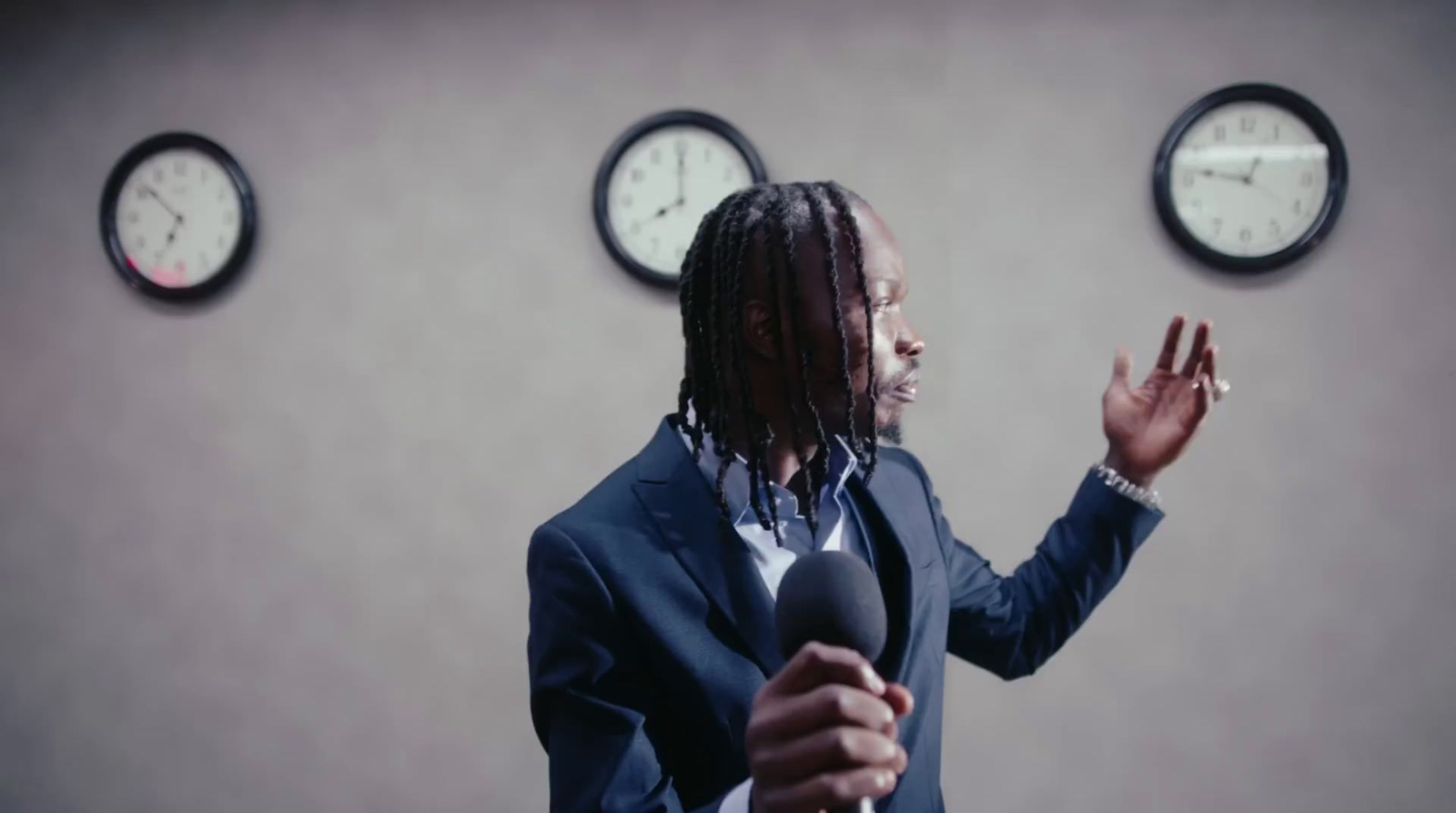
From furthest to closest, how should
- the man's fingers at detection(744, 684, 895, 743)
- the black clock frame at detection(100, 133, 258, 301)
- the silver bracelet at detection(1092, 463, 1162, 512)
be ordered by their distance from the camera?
1. the black clock frame at detection(100, 133, 258, 301)
2. the silver bracelet at detection(1092, 463, 1162, 512)
3. the man's fingers at detection(744, 684, 895, 743)

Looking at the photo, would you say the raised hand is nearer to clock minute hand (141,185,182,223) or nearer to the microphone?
the microphone

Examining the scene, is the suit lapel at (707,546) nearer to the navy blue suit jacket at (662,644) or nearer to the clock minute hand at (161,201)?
the navy blue suit jacket at (662,644)

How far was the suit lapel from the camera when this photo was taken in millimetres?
978

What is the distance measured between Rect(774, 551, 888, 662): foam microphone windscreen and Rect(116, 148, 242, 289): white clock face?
6.86ft

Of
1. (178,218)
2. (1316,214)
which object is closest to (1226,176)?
(1316,214)

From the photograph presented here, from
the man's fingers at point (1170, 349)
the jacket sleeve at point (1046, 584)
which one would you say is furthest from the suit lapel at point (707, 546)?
the man's fingers at point (1170, 349)

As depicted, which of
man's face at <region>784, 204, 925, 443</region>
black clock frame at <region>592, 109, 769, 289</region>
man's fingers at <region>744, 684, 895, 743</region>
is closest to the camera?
man's fingers at <region>744, 684, 895, 743</region>

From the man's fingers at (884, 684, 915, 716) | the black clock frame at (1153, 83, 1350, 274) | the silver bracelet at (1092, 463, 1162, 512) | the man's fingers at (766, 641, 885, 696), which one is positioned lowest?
the man's fingers at (884, 684, 915, 716)

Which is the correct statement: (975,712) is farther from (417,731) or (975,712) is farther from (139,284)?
(139,284)

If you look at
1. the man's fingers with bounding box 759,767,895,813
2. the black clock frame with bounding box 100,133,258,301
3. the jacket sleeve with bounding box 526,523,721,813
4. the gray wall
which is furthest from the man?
the black clock frame with bounding box 100,133,258,301

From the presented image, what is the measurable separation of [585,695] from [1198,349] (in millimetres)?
889

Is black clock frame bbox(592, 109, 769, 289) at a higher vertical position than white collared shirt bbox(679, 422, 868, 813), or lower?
higher

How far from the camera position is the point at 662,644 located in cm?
95

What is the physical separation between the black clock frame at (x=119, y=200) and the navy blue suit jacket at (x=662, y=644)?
1.69 metres
